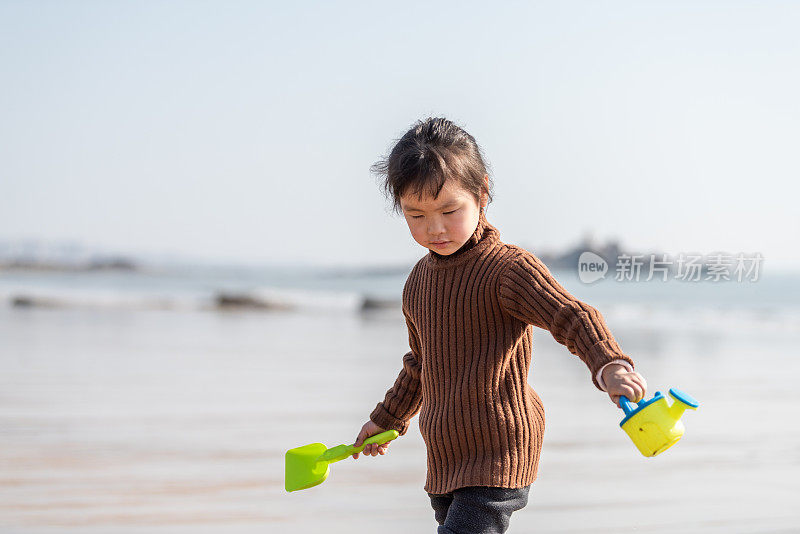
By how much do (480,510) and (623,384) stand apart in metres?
0.41

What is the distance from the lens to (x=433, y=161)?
1.79m

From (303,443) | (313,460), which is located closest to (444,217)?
(313,460)

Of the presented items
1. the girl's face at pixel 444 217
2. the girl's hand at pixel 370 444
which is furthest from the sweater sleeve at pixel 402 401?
the girl's face at pixel 444 217

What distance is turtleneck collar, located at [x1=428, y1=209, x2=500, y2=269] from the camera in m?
1.90

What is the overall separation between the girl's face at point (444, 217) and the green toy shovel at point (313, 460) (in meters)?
0.47

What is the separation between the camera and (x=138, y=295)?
16.8m

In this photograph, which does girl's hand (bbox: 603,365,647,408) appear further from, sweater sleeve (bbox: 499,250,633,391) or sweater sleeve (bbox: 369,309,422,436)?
sweater sleeve (bbox: 369,309,422,436)

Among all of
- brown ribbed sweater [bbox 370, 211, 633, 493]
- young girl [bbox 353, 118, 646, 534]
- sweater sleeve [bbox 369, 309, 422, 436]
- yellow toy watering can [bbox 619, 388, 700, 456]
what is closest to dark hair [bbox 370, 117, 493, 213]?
young girl [bbox 353, 118, 646, 534]

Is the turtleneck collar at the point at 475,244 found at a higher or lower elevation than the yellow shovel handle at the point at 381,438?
higher

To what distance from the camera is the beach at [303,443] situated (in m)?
3.20

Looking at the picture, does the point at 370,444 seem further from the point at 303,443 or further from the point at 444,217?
the point at 303,443

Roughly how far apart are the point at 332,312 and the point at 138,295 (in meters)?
4.44

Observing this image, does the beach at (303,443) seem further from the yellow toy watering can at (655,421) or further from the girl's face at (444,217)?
the yellow toy watering can at (655,421)

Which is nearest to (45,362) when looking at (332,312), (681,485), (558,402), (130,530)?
(558,402)
